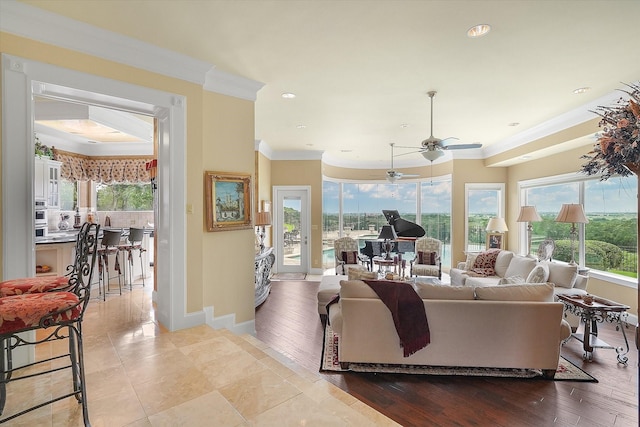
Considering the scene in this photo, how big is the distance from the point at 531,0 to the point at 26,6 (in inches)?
154

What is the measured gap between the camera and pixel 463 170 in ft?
25.4

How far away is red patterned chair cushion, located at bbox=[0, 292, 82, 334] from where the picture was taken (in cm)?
152

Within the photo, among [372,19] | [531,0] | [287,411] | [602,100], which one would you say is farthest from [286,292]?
[602,100]

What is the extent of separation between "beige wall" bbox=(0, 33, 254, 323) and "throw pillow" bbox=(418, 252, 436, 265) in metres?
4.54

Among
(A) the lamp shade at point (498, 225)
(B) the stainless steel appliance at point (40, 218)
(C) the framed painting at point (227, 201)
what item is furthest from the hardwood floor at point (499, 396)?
(B) the stainless steel appliance at point (40, 218)

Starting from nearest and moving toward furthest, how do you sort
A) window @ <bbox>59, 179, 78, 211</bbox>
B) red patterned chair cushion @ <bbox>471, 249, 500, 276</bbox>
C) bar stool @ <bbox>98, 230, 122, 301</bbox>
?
1. bar stool @ <bbox>98, 230, 122, 301</bbox>
2. red patterned chair cushion @ <bbox>471, 249, 500, 276</bbox>
3. window @ <bbox>59, 179, 78, 211</bbox>

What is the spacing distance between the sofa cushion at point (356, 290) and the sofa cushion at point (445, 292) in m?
0.52

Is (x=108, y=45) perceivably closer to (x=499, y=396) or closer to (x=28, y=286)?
(x=28, y=286)

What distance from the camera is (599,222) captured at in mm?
5066

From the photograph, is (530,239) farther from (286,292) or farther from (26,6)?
(26,6)

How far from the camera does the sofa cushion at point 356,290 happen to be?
10.2 feet

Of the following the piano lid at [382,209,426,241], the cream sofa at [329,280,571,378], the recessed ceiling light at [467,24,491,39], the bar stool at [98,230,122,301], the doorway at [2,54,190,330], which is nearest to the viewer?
the doorway at [2,54,190,330]

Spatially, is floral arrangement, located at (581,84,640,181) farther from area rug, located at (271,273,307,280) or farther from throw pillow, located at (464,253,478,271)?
area rug, located at (271,273,307,280)

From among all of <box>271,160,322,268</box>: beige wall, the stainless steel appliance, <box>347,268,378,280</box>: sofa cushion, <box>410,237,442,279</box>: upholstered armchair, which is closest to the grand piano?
<box>410,237,442,279</box>: upholstered armchair
